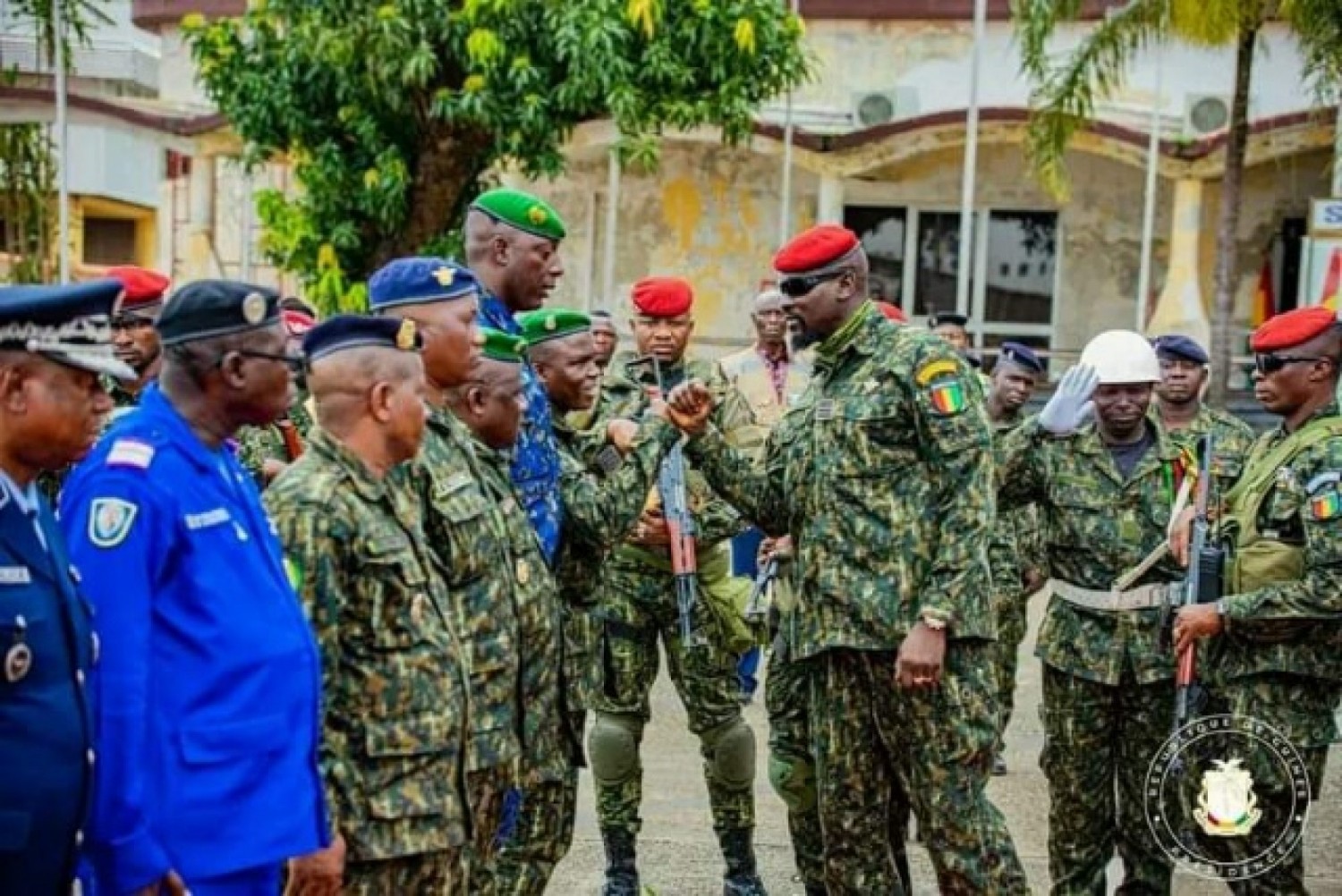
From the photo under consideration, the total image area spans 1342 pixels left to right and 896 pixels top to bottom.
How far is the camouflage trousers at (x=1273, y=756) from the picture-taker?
5930mm

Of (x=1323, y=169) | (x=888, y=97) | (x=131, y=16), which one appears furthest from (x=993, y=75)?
(x=131, y=16)

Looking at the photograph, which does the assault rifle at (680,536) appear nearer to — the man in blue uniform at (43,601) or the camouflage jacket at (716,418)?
the camouflage jacket at (716,418)

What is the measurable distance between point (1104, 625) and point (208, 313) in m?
3.62

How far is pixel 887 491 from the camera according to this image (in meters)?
5.42

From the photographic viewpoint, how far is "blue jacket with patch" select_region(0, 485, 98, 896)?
3168 mm

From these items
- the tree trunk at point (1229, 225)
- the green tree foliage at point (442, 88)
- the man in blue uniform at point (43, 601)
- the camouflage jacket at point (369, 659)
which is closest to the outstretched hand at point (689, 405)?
the camouflage jacket at point (369, 659)

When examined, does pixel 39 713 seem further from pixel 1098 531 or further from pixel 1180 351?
pixel 1180 351

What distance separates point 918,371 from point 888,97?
1488cm

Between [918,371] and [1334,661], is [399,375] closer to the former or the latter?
[918,371]

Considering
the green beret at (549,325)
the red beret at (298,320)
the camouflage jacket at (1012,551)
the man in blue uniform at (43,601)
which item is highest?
the green beret at (549,325)

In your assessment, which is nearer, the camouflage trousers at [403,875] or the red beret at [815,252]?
the camouflage trousers at [403,875]

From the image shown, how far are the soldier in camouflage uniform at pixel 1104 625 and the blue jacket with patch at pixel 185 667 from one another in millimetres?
3338

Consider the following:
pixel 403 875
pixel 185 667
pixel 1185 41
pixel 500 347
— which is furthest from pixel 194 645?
pixel 1185 41

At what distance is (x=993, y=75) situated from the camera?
19.9 m
